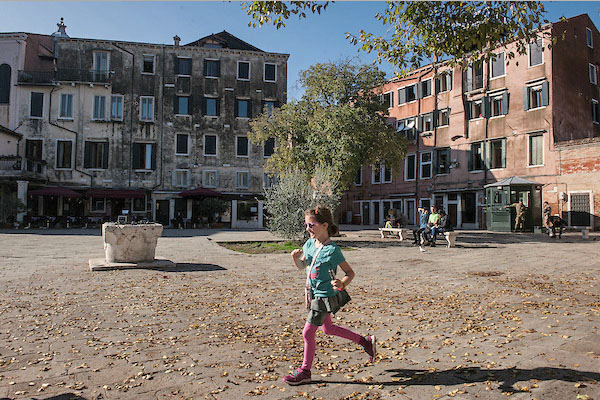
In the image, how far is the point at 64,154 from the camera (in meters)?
33.6

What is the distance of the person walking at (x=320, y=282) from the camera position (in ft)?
11.7

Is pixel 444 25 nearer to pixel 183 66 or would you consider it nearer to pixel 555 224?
pixel 555 224

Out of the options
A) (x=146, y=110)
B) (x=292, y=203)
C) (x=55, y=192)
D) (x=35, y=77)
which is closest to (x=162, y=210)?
(x=55, y=192)

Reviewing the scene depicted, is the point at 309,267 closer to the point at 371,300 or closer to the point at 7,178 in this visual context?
the point at 371,300

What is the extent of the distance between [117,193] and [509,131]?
26.9m

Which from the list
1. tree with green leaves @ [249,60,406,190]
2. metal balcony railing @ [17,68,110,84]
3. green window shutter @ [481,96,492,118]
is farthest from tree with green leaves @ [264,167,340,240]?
metal balcony railing @ [17,68,110,84]

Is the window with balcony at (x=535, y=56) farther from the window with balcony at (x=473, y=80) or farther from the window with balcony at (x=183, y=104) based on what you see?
the window with balcony at (x=183, y=104)

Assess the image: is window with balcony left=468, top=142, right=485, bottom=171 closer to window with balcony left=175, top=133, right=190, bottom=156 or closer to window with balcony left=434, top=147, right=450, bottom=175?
window with balcony left=434, top=147, right=450, bottom=175

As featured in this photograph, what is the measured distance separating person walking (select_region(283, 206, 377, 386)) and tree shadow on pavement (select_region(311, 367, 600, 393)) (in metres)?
0.23

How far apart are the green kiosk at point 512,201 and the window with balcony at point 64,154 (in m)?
29.3

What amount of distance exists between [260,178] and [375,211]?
35.6ft

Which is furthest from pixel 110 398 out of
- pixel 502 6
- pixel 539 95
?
pixel 539 95

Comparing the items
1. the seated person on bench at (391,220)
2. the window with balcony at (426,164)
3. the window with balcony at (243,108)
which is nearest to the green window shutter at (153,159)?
the window with balcony at (243,108)

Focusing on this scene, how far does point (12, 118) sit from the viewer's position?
3331cm
